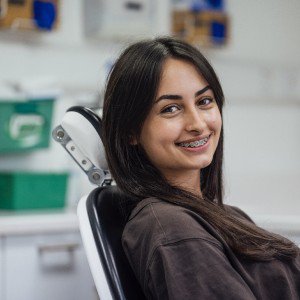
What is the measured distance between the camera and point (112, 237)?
4.10 feet

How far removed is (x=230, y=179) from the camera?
3.04 m

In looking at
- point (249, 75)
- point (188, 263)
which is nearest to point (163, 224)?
point (188, 263)

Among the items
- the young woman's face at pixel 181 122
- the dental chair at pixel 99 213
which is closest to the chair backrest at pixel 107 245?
the dental chair at pixel 99 213

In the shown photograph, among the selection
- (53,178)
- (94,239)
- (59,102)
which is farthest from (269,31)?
(94,239)

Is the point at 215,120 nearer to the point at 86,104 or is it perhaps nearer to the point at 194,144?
the point at 194,144

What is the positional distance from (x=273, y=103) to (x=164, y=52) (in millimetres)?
2638

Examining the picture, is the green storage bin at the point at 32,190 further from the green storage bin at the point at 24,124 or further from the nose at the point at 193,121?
the nose at the point at 193,121

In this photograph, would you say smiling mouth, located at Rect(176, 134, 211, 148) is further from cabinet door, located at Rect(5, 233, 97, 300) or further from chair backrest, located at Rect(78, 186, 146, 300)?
cabinet door, located at Rect(5, 233, 97, 300)

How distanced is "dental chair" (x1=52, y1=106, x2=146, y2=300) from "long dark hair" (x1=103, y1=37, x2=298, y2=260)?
0.20 feet

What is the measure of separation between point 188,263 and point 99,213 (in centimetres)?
30

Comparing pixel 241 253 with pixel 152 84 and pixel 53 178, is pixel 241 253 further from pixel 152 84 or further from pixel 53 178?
pixel 53 178

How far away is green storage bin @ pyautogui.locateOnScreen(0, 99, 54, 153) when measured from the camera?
7.83 feet

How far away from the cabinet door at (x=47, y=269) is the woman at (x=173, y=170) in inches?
34.1

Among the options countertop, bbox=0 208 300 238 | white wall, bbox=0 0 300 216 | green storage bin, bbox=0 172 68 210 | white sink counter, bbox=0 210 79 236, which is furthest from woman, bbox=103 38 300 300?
white wall, bbox=0 0 300 216
